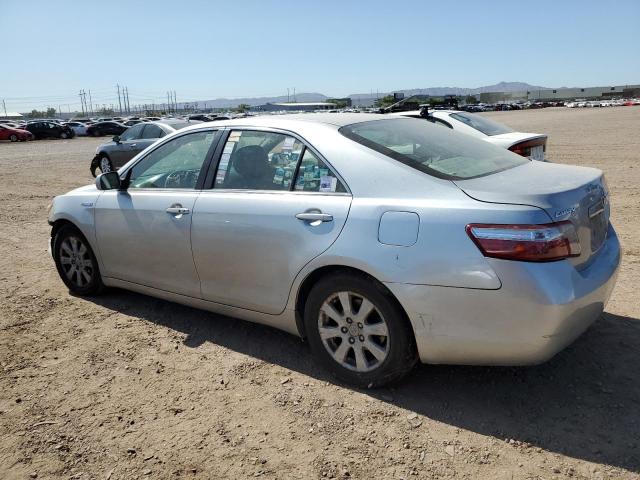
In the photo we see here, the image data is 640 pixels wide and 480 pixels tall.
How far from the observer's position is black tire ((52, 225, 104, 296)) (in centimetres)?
490

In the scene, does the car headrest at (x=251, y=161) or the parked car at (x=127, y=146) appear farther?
the parked car at (x=127, y=146)

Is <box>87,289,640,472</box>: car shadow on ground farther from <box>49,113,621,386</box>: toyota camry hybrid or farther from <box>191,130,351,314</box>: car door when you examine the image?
<box>191,130,351,314</box>: car door

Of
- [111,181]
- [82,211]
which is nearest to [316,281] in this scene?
[111,181]

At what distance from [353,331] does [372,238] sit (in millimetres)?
595

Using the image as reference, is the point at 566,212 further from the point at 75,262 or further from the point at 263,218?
the point at 75,262

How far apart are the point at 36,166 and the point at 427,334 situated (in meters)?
19.4

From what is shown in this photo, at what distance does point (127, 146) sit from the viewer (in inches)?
600

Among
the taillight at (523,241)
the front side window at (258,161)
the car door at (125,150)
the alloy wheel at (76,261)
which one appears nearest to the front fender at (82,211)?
the alloy wheel at (76,261)

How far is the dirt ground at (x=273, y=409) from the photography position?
269cm

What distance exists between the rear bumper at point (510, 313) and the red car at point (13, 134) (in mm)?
43955

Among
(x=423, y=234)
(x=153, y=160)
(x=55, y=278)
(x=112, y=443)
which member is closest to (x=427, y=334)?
(x=423, y=234)

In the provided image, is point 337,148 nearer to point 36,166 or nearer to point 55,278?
point 55,278

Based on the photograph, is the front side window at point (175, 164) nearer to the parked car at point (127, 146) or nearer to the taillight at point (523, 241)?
the taillight at point (523, 241)

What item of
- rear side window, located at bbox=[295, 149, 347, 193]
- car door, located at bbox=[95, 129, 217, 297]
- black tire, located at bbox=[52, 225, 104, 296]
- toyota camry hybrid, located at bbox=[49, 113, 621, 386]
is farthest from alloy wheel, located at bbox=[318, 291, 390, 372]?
black tire, located at bbox=[52, 225, 104, 296]
